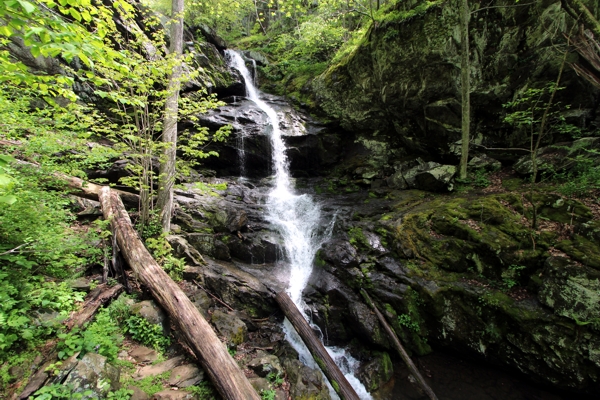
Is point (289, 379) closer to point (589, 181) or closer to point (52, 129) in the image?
point (52, 129)

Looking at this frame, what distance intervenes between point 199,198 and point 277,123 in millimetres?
6812

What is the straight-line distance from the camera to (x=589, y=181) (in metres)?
6.81

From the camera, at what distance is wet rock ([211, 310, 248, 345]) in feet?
17.0

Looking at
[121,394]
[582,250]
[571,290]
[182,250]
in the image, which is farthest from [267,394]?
[582,250]

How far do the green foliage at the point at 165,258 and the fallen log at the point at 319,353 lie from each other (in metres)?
2.47

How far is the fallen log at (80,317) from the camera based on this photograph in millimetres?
2744

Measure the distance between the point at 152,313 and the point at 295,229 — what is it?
20.1ft

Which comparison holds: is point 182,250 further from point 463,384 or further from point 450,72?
point 450,72

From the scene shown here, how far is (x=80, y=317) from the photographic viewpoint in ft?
12.2

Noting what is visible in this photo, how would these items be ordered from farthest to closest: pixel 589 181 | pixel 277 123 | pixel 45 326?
pixel 277 123
pixel 589 181
pixel 45 326

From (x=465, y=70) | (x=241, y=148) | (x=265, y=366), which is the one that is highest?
(x=465, y=70)

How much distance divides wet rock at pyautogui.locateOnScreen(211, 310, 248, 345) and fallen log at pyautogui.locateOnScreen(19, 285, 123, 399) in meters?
1.88

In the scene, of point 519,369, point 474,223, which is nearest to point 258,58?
point 474,223

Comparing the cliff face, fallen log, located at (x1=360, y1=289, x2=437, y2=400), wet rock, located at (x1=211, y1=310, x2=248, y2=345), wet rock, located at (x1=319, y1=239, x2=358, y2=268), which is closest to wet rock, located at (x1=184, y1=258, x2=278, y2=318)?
wet rock, located at (x1=211, y1=310, x2=248, y2=345)
